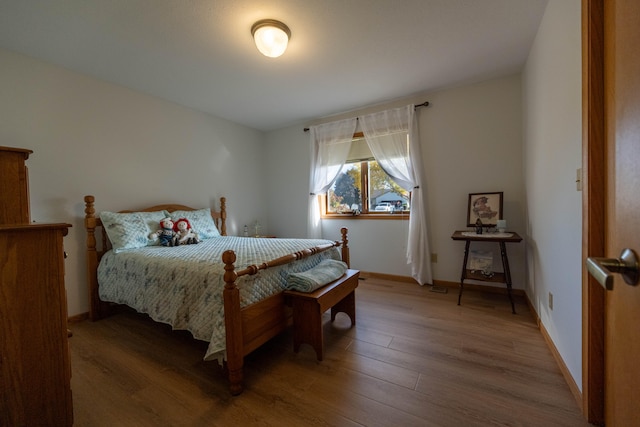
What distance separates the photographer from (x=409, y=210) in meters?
3.26

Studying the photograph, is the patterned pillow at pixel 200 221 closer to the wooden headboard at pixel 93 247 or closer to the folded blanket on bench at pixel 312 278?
the wooden headboard at pixel 93 247

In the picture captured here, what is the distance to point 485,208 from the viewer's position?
2756mm

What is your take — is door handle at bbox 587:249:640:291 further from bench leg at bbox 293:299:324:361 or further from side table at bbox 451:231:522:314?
side table at bbox 451:231:522:314

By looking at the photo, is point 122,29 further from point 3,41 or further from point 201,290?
point 201,290

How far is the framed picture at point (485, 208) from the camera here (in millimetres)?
2689

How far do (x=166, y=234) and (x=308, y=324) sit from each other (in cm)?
181

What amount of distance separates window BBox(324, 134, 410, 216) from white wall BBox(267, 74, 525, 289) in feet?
0.64

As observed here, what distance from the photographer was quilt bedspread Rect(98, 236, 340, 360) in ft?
5.01

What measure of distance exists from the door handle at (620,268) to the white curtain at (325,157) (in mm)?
3200

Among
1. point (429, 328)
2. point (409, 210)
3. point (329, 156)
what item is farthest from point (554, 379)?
point (329, 156)

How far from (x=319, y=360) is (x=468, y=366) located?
0.95 m

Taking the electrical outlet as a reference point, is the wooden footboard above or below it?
below

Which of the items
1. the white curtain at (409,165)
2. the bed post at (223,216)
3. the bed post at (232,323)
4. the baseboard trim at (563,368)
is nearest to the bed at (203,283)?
the bed post at (232,323)

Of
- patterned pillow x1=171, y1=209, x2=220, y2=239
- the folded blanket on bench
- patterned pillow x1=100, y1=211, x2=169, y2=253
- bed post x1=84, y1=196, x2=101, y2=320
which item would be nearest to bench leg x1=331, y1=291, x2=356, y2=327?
the folded blanket on bench
